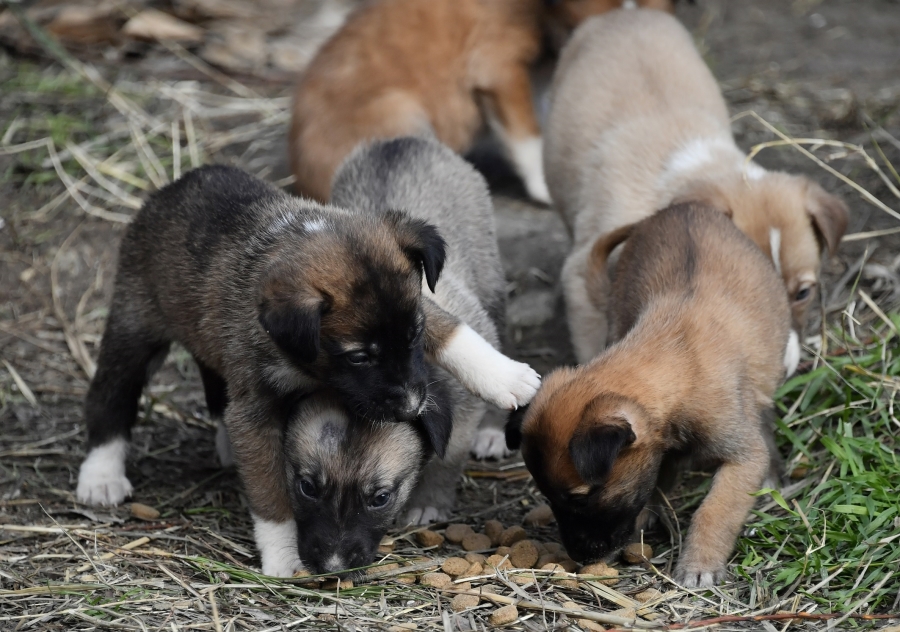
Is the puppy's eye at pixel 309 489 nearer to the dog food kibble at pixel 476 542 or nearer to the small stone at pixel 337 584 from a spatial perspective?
the small stone at pixel 337 584

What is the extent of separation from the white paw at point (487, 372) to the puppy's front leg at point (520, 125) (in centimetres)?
360

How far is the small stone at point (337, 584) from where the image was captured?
14.3ft

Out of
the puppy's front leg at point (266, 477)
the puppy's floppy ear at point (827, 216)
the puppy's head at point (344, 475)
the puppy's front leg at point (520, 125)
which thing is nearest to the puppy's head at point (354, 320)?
the puppy's head at point (344, 475)

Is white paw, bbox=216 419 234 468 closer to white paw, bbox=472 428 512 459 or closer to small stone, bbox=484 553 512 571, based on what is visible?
white paw, bbox=472 428 512 459

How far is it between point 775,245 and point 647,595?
2174mm

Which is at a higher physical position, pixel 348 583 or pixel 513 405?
pixel 513 405

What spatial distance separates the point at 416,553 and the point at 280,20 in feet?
23.6

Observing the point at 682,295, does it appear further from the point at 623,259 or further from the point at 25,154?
the point at 25,154

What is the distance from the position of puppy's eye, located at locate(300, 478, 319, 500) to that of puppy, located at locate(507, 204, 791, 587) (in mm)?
874

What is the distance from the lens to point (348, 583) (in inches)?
173

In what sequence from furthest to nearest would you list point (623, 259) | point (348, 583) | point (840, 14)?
point (840, 14) < point (623, 259) < point (348, 583)

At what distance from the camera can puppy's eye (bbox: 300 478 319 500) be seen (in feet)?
14.8

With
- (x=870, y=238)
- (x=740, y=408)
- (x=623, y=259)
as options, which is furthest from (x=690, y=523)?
(x=870, y=238)

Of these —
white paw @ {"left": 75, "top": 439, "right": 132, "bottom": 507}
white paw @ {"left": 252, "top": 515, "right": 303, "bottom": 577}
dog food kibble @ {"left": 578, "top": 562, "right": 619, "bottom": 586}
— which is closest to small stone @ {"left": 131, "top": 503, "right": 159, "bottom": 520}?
white paw @ {"left": 75, "top": 439, "right": 132, "bottom": 507}
